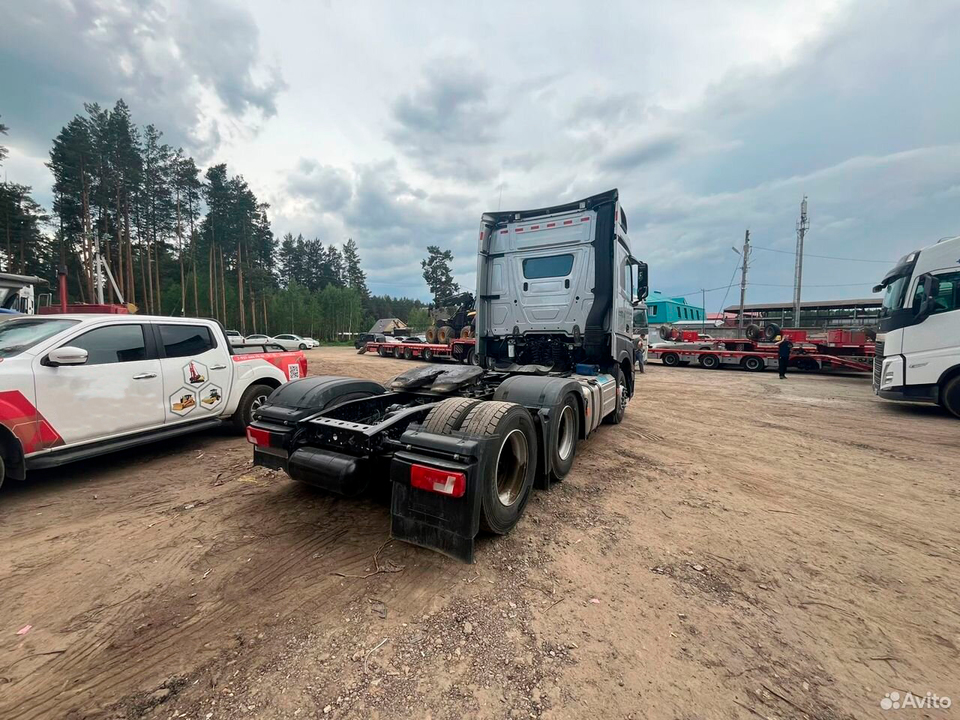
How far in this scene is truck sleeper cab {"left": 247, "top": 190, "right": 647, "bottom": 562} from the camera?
260 centimetres

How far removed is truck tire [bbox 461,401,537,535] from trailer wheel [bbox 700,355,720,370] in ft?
66.0

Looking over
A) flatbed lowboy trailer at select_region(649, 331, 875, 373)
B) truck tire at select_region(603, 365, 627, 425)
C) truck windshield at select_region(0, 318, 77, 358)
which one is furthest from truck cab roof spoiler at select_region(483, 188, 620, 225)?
flatbed lowboy trailer at select_region(649, 331, 875, 373)

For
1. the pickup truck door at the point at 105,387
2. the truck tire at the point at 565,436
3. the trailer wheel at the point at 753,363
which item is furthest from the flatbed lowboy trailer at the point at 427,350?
the pickup truck door at the point at 105,387

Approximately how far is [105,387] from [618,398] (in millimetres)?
6646

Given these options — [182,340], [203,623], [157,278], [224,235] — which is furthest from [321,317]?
[203,623]

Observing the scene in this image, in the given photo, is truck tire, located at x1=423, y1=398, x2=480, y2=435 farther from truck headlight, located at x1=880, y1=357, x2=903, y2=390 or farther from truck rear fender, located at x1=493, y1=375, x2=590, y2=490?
truck headlight, located at x1=880, y1=357, x2=903, y2=390

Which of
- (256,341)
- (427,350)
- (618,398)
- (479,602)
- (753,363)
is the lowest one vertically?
(479,602)

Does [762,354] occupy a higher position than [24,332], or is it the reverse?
[24,332]

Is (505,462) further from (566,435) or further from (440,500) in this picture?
(566,435)

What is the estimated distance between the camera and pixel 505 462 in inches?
136

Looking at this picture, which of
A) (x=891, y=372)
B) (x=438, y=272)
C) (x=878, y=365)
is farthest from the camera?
(x=438, y=272)

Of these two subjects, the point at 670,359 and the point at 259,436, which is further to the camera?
the point at 670,359

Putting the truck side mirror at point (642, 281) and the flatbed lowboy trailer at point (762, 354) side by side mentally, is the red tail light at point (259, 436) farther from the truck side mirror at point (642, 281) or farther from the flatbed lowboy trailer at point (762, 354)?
the flatbed lowboy trailer at point (762, 354)

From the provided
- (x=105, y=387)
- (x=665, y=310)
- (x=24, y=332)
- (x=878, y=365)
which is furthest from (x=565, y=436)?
(x=665, y=310)
